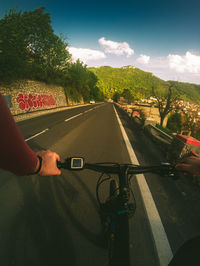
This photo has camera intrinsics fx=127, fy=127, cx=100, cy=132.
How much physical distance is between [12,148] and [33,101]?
64.8 feet

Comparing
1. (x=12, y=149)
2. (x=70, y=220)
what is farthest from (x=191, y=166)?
(x=70, y=220)

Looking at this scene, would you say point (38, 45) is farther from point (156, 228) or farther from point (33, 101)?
point (156, 228)

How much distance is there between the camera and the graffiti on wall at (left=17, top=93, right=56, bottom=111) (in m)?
15.5

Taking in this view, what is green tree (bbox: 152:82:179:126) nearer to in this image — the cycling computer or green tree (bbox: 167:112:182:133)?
green tree (bbox: 167:112:182:133)

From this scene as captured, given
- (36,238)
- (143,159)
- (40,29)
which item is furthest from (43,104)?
(36,238)

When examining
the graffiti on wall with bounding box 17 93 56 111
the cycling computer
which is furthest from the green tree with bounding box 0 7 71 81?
the cycling computer

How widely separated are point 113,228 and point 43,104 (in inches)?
871

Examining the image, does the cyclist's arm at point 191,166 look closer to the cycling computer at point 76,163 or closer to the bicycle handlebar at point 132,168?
the bicycle handlebar at point 132,168

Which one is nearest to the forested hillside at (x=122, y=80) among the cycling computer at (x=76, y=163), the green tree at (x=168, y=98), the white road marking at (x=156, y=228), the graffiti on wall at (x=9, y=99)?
the green tree at (x=168, y=98)

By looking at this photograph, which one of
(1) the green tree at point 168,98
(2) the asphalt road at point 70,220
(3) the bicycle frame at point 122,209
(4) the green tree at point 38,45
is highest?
(4) the green tree at point 38,45

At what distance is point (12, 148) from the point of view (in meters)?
0.80

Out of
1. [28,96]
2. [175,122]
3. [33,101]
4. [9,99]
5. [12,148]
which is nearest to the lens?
[12,148]

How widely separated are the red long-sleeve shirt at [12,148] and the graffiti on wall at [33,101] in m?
17.1

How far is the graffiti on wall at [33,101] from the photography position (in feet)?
50.8
